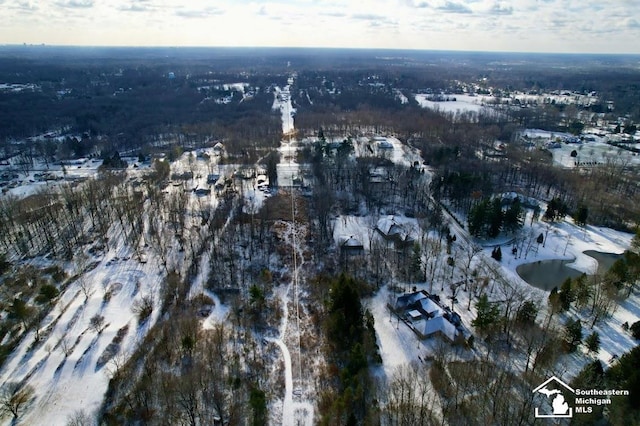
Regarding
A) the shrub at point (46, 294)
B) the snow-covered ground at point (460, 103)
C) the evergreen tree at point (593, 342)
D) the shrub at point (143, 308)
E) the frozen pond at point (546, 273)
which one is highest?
the snow-covered ground at point (460, 103)

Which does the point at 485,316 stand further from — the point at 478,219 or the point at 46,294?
the point at 46,294

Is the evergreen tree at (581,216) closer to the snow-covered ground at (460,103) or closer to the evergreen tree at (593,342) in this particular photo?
the evergreen tree at (593,342)

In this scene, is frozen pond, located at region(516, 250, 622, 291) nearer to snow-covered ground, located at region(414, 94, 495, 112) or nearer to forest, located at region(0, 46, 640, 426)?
forest, located at region(0, 46, 640, 426)

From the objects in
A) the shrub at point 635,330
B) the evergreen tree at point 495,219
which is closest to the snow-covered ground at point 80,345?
the evergreen tree at point 495,219

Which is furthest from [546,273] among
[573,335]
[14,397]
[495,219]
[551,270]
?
[14,397]

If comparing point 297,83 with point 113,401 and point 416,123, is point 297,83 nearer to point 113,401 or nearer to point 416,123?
point 416,123

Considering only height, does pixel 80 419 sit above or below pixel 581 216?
below

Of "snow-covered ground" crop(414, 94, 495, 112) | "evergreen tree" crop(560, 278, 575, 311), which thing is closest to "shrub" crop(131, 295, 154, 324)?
"evergreen tree" crop(560, 278, 575, 311)

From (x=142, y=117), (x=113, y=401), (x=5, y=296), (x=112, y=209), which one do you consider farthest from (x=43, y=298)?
(x=142, y=117)
